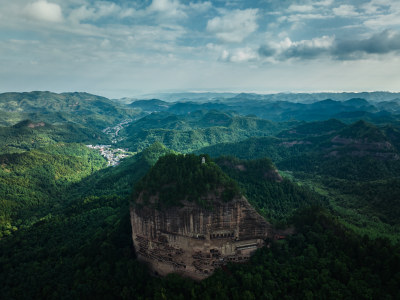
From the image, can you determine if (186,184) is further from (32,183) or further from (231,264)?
(32,183)

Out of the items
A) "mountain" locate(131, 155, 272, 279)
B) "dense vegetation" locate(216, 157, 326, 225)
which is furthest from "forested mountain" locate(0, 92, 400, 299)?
"mountain" locate(131, 155, 272, 279)

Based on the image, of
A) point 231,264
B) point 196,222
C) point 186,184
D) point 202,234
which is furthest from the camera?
point 186,184

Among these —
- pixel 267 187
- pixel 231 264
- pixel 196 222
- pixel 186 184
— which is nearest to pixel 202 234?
pixel 196 222

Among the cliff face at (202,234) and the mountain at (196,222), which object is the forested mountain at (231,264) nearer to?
the mountain at (196,222)

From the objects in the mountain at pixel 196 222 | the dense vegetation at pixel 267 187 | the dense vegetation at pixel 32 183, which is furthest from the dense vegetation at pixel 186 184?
the dense vegetation at pixel 32 183

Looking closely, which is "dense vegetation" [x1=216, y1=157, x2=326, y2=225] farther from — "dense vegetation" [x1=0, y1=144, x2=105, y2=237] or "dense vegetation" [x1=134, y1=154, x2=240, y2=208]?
"dense vegetation" [x1=0, y1=144, x2=105, y2=237]

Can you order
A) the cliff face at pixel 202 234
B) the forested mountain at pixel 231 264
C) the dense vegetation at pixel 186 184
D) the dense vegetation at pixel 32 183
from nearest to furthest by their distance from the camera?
the forested mountain at pixel 231 264, the cliff face at pixel 202 234, the dense vegetation at pixel 186 184, the dense vegetation at pixel 32 183

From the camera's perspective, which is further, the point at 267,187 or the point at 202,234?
the point at 267,187
